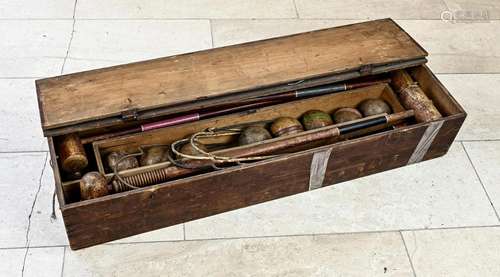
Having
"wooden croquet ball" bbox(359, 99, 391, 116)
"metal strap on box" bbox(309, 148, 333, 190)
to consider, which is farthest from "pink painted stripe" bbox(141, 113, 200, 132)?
"wooden croquet ball" bbox(359, 99, 391, 116)

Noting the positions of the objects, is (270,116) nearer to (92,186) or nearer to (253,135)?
(253,135)

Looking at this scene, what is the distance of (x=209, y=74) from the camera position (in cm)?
199

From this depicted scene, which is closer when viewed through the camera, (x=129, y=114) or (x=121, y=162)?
(x=129, y=114)

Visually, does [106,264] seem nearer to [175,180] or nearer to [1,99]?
[175,180]

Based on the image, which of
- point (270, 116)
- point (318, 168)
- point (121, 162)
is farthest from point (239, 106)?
point (121, 162)

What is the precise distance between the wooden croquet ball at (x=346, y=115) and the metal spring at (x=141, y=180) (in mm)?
746

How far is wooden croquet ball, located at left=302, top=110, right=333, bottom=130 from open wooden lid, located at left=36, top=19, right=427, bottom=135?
18 centimetres

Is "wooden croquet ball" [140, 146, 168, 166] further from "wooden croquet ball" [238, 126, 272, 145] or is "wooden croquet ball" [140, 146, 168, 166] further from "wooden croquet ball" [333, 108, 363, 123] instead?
"wooden croquet ball" [333, 108, 363, 123]

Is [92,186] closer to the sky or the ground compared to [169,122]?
closer to the ground

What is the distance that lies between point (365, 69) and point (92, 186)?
42.7 inches

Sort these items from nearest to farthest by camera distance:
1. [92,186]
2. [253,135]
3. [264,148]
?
1. [92,186]
2. [264,148]
3. [253,135]

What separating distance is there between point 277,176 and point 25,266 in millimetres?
897

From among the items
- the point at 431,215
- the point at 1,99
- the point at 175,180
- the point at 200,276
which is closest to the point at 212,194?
the point at 175,180

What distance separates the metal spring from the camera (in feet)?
5.92
